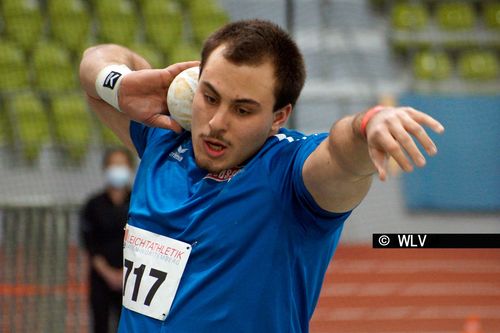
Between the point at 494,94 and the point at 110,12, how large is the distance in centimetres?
428

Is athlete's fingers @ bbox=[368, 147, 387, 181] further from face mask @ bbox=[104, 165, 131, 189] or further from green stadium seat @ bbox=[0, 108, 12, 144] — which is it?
green stadium seat @ bbox=[0, 108, 12, 144]

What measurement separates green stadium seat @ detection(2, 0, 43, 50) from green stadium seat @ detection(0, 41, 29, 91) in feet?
0.63

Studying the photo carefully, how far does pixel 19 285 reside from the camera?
6324mm

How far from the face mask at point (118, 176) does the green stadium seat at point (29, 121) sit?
6.70 feet

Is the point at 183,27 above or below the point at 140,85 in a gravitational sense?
above

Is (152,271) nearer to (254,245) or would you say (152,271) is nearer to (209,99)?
(254,245)

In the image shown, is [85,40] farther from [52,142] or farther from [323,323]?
[323,323]

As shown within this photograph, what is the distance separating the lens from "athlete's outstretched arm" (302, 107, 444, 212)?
1.81m

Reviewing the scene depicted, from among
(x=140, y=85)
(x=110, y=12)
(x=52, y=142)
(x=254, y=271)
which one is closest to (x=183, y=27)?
(x=110, y=12)

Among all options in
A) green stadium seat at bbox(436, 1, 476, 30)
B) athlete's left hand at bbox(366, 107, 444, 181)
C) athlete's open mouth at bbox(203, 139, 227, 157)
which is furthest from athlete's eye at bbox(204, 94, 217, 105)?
green stadium seat at bbox(436, 1, 476, 30)

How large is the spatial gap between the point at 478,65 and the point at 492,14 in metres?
0.53

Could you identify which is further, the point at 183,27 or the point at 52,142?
the point at 183,27

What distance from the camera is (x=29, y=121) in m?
8.58

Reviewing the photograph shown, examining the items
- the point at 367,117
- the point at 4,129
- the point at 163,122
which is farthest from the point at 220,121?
the point at 4,129
